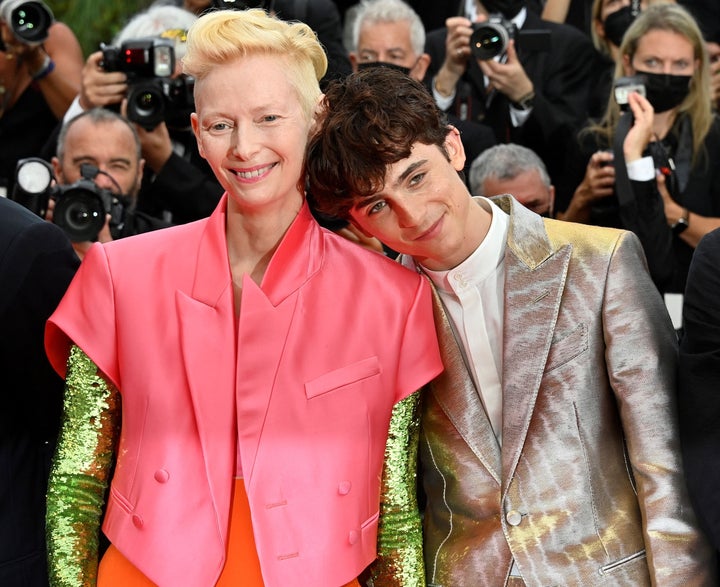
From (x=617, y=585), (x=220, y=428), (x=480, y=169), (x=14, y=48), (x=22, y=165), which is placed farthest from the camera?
(x=14, y=48)

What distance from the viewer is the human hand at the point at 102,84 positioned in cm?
458

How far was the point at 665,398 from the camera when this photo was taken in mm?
2391

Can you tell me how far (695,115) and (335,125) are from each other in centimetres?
262

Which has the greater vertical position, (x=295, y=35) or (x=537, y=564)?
(x=295, y=35)

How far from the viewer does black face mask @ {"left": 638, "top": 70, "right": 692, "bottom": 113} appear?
4.50 m

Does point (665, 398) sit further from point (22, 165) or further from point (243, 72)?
point (22, 165)

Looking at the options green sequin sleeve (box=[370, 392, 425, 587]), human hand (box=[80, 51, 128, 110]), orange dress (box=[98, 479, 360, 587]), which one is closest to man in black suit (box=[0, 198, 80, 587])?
orange dress (box=[98, 479, 360, 587])

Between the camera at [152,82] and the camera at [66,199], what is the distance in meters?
0.65

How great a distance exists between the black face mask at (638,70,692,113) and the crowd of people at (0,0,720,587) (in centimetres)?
210

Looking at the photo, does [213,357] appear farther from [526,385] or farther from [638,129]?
[638,129]

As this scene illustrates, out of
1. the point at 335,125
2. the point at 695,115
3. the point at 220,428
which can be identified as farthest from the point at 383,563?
the point at 695,115

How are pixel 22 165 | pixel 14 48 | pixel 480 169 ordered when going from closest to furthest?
1. pixel 22 165
2. pixel 480 169
3. pixel 14 48

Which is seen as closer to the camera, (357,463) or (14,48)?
(357,463)

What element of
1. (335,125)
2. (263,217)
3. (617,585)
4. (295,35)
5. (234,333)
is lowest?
(617,585)
